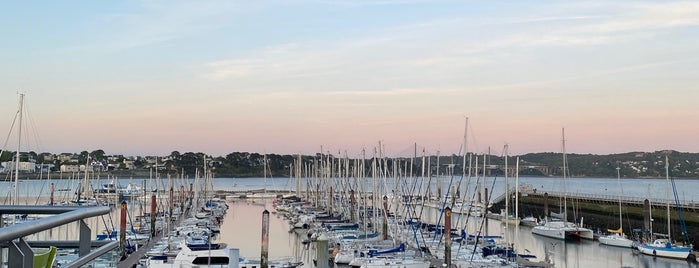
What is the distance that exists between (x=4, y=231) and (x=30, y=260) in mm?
374

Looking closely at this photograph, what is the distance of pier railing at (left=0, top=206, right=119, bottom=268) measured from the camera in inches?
108

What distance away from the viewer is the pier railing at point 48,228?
2.75m

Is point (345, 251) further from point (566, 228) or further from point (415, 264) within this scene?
point (566, 228)

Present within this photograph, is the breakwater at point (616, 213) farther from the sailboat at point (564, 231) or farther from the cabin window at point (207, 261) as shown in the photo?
the cabin window at point (207, 261)

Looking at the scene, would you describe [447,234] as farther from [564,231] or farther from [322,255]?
[564,231]

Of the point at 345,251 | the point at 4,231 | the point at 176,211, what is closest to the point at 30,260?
the point at 4,231

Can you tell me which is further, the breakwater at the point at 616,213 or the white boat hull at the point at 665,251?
the breakwater at the point at 616,213

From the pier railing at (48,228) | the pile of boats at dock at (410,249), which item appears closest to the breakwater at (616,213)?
the pile of boats at dock at (410,249)

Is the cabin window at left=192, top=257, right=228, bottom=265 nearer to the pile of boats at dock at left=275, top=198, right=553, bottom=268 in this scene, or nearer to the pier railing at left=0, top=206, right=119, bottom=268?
the pile of boats at dock at left=275, top=198, right=553, bottom=268

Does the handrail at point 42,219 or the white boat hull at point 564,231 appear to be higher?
the handrail at point 42,219

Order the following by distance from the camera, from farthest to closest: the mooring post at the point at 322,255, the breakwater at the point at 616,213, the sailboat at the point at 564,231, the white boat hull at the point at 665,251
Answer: the sailboat at the point at 564,231 → the breakwater at the point at 616,213 → the white boat hull at the point at 665,251 → the mooring post at the point at 322,255

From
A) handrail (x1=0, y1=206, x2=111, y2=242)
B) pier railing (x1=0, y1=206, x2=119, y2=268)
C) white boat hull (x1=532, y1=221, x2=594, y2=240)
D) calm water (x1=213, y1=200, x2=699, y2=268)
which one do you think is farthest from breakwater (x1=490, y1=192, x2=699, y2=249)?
handrail (x1=0, y1=206, x2=111, y2=242)

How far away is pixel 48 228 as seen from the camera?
3115 millimetres

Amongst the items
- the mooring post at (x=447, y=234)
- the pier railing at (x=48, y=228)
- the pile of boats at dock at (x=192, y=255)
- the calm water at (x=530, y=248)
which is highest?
the pier railing at (x=48, y=228)
